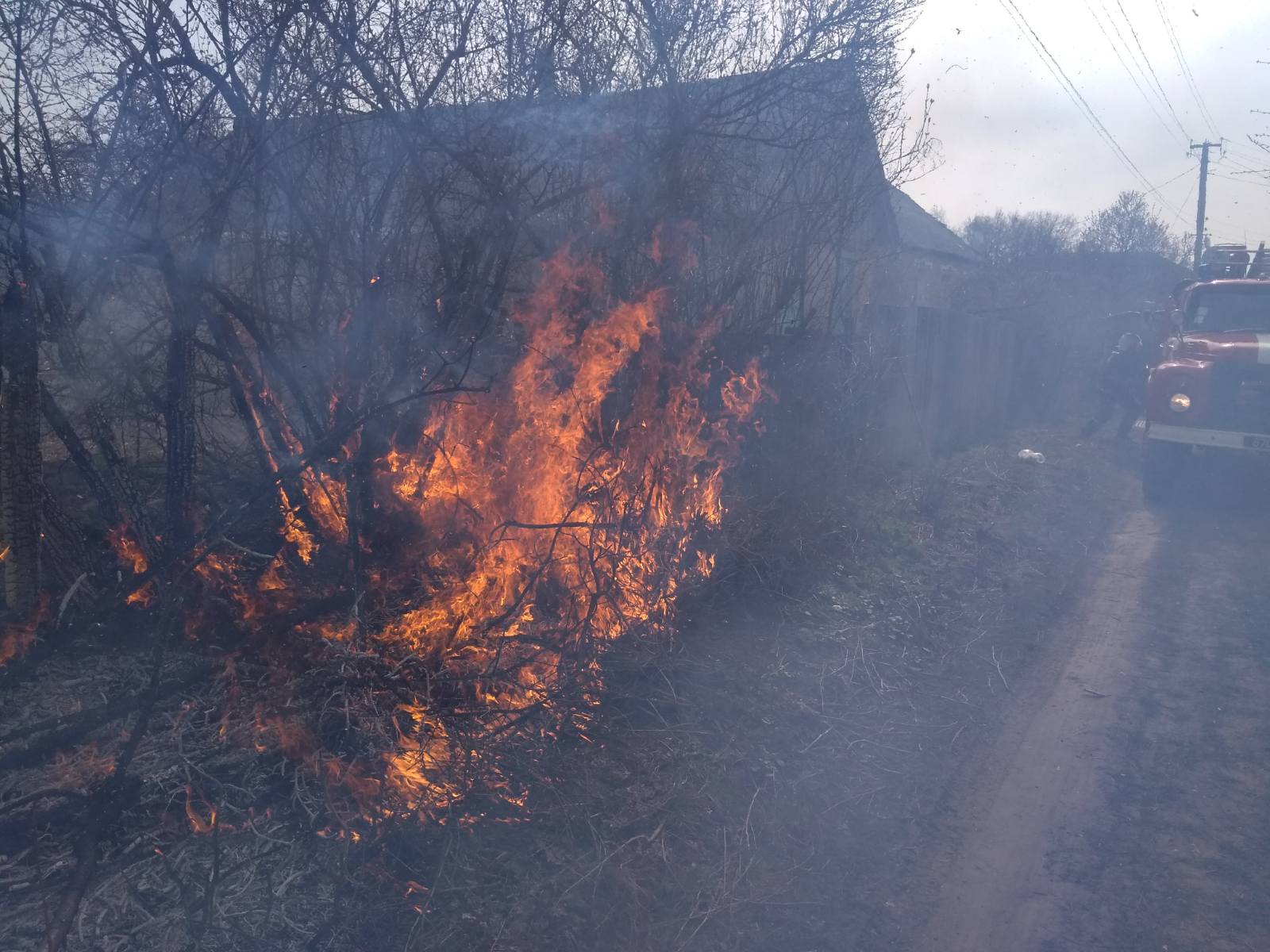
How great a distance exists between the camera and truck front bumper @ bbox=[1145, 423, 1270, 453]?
1032cm

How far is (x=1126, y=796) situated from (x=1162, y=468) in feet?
26.0

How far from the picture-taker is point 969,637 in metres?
6.88

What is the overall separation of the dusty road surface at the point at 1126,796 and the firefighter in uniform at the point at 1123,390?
880 cm

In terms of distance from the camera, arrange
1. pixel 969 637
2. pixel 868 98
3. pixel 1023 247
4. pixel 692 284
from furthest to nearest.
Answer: pixel 1023 247 → pixel 868 98 → pixel 692 284 → pixel 969 637

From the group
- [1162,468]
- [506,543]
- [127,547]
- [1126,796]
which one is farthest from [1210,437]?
[127,547]

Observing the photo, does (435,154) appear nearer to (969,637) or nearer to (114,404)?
Result: (114,404)

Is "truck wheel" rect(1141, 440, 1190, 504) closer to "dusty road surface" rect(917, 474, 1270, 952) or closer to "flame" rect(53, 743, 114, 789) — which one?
"dusty road surface" rect(917, 474, 1270, 952)

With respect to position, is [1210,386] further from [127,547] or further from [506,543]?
[127,547]

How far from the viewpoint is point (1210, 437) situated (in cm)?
1062

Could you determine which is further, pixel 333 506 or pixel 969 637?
pixel 969 637

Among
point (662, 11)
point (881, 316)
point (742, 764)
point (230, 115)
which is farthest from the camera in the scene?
point (881, 316)

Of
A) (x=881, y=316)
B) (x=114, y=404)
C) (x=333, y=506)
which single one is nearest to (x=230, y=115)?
(x=114, y=404)

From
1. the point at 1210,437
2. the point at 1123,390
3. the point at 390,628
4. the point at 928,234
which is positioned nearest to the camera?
the point at 390,628

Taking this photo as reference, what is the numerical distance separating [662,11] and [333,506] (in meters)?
5.04
